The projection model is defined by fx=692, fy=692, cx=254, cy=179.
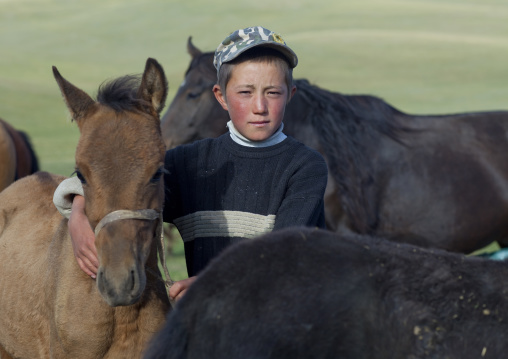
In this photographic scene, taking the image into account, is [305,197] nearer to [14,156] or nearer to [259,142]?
[259,142]

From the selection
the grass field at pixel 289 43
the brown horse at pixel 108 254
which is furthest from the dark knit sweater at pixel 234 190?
the grass field at pixel 289 43

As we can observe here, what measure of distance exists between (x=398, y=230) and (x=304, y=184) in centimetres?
378

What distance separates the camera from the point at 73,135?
27578 millimetres

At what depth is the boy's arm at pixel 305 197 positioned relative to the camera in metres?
2.64

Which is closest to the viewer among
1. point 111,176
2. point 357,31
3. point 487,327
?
point 487,327

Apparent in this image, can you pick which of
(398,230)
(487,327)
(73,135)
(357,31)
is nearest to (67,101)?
(487,327)

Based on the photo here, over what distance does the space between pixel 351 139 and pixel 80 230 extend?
399 cm

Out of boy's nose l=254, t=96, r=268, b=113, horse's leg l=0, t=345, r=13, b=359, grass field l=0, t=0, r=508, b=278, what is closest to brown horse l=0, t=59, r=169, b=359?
boy's nose l=254, t=96, r=268, b=113

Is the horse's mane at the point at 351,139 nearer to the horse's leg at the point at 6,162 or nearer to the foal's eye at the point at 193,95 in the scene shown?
the foal's eye at the point at 193,95

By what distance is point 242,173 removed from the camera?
285cm

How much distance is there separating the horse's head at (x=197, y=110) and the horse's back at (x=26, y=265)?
8.25 ft

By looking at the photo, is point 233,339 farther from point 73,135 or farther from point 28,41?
point 28,41

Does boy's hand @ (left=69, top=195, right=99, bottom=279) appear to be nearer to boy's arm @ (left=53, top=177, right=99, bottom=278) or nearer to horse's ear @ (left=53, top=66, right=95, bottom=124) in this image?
boy's arm @ (left=53, top=177, right=99, bottom=278)

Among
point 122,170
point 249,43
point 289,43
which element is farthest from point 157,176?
point 289,43
